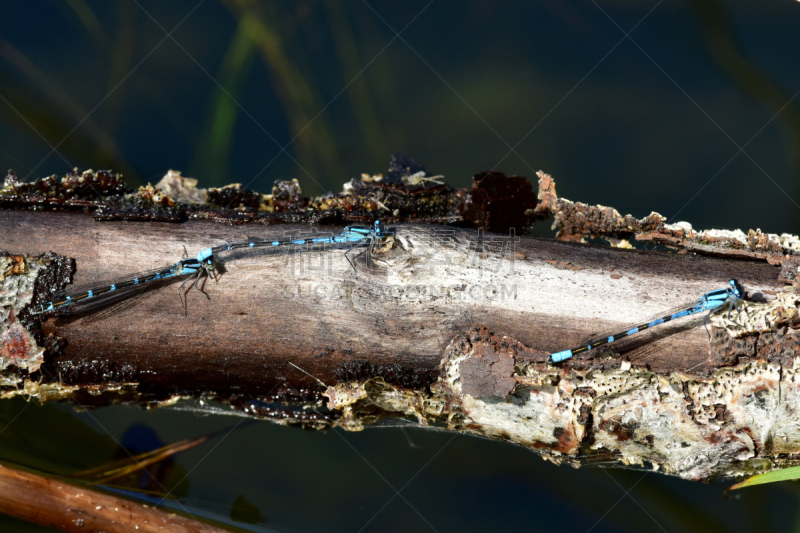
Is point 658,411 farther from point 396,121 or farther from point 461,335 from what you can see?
point 396,121

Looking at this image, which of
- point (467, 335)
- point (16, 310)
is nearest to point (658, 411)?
point (467, 335)

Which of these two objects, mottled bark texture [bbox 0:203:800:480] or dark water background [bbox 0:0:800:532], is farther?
dark water background [bbox 0:0:800:532]

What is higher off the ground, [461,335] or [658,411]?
[461,335]

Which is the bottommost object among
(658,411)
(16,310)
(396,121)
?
(658,411)

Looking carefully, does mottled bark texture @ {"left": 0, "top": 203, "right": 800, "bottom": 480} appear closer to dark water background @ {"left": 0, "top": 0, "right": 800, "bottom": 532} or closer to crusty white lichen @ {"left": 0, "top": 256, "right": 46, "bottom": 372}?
crusty white lichen @ {"left": 0, "top": 256, "right": 46, "bottom": 372}

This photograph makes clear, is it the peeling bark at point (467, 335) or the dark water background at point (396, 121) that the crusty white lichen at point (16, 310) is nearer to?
the peeling bark at point (467, 335)

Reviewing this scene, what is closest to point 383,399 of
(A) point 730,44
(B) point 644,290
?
(B) point 644,290

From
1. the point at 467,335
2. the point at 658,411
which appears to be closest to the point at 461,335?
the point at 467,335

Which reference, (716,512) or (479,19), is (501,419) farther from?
(479,19)

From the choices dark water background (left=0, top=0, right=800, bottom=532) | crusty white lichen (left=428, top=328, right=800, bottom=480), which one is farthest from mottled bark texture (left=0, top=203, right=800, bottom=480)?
dark water background (left=0, top=0, right=800, bottom=532)

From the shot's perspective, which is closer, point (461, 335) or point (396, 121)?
point (461, 335)
